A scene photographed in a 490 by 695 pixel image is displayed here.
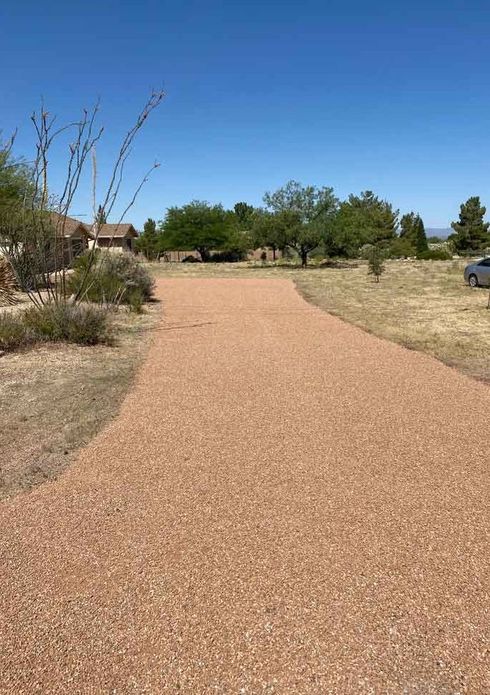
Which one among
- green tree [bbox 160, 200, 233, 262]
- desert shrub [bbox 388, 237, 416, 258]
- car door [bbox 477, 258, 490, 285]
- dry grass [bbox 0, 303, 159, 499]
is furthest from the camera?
desert shrub [bbox 388, 237, 416, 258]

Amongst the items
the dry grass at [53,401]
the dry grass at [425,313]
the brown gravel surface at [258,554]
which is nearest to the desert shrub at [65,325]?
the dry grass at [53,401]

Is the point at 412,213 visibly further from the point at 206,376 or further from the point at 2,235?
the point at 206,376

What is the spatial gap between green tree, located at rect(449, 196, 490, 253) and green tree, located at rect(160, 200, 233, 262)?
105 feet

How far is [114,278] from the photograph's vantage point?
51.5 ft

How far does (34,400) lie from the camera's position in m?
6.31

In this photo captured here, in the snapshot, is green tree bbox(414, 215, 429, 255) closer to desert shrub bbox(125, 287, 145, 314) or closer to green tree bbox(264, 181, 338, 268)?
green tree bbox(264, 181, 338, 268)

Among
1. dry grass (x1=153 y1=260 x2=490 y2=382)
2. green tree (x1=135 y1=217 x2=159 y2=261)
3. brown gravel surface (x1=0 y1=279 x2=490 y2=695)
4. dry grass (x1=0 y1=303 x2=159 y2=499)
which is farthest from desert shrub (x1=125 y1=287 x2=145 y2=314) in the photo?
green tree (x1=135 y1=217 x2=159 y2=261)

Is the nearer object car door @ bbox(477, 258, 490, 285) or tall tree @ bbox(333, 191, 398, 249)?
car door @ bbox(477, 258, 490, 285)

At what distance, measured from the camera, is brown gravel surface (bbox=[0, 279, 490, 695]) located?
241 cm

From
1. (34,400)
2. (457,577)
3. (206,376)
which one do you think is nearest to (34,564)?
(457,577)

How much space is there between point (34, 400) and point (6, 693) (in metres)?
4.39

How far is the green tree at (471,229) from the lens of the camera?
67.4m

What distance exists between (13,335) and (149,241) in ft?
213

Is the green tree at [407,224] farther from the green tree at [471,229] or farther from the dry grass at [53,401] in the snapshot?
the dry grass at [53,401]
